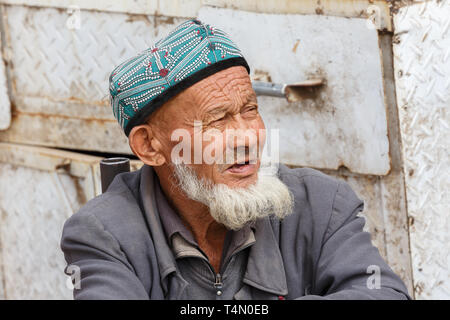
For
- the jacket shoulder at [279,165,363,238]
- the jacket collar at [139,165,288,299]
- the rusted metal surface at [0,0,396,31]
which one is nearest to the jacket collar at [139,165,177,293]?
the jacket collar at [139,165,288,299]

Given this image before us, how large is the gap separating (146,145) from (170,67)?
35 centimetres

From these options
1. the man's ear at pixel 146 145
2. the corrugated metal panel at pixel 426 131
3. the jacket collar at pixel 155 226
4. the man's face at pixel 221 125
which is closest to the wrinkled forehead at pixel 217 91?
the man's face at pixel 221 125

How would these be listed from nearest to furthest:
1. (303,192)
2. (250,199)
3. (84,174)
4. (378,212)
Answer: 1. (250,199)
2. (303,192)
3. (378,212)
4. (84,174)

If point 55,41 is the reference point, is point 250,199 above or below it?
below

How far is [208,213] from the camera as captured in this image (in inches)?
112

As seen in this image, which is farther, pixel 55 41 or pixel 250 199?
pixel 55 41

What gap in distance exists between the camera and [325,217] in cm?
281

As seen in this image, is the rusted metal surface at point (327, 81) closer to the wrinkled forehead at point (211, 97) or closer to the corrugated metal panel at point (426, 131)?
the corrugated metal panel at point (426, 131)

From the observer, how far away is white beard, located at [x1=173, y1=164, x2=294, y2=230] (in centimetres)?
265

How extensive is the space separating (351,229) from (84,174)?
7.98ft

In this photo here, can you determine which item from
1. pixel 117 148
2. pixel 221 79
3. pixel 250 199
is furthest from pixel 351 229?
pixel 117 148

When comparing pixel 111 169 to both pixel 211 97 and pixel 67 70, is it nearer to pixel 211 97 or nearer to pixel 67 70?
pixel 211 97
